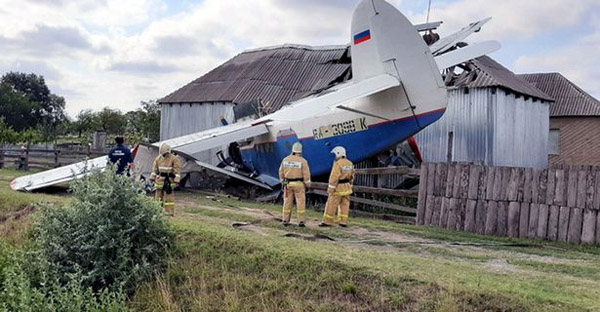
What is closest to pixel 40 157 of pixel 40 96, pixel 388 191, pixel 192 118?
pixel 192 118

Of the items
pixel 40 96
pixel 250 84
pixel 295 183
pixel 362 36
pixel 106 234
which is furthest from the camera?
pixel 40 96

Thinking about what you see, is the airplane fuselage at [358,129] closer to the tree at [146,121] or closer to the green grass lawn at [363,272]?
the green grass lawn at [363,272]

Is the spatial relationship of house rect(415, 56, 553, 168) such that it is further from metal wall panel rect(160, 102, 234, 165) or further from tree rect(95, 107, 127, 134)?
tree rect(95, 107, 127, 134)

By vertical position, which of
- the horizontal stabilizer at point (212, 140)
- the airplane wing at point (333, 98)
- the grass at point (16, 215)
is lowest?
the grass at point (16, 215)

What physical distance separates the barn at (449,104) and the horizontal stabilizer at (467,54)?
195 centimetres

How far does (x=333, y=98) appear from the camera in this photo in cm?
1329

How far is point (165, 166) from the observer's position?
42.8 ft

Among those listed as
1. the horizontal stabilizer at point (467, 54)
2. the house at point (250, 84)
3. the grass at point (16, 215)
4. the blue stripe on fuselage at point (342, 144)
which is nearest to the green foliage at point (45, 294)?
the grass at point (16, 215)

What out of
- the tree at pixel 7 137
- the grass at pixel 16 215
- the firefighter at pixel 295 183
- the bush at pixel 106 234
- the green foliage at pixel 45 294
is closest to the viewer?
the green foliage at pixel 45 294

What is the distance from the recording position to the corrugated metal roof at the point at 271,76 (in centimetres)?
2773

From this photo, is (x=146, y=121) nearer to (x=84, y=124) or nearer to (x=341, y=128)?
(x=84, y=124)

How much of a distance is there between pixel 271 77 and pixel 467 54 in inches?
541

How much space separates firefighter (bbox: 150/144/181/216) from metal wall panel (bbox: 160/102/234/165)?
13210 mm

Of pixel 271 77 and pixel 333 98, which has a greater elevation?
pixel 271 77
